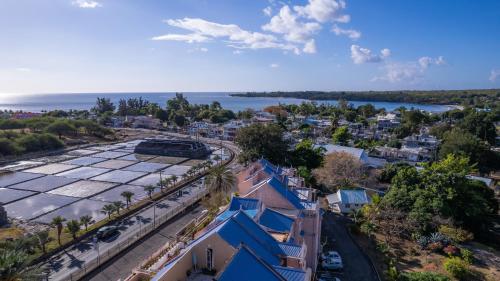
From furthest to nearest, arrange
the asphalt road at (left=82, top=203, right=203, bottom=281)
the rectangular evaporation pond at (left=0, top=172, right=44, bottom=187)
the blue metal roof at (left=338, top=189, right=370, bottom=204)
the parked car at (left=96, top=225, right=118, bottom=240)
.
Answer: the rectangular evaporation pond at (left=0, top=172, right=44, bottom=187) → the blue metal roof at (left=338, top=189, right=370, bottom=204) → the parked car at (left=96, top=225, right=118, bottom=240) → the asphalt road at (left=82, top=203, right=203, bottom=281)

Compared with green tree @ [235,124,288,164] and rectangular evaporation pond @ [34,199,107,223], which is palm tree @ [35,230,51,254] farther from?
green tree @ [235,124,288,164]

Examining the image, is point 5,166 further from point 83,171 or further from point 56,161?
point 83,171

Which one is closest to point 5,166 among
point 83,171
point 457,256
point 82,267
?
point 83,171

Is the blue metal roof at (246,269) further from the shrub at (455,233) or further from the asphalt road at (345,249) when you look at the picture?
the shrub at (455,233)

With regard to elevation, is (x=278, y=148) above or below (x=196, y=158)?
above

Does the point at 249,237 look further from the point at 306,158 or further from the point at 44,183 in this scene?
the point at 44,183

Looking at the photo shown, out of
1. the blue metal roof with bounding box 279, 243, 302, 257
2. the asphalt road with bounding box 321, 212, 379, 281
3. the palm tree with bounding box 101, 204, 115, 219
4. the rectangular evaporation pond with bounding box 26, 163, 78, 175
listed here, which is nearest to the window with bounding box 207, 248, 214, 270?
the blue metal roof with bounding box 279, 243, 302, 257

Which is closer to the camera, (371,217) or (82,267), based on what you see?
(82,267)
